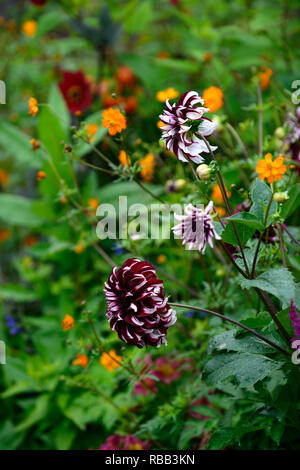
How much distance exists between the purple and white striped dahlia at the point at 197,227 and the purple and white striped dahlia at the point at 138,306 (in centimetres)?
7

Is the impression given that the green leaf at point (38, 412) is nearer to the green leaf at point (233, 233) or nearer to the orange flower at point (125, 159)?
the orange flower at point (125, 159)

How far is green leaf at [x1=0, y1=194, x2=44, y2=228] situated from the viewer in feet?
4.89

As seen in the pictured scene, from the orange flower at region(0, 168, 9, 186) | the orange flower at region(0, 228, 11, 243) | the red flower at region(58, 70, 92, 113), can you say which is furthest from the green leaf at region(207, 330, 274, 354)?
the orange flower at region(0, 168, 9, 186)

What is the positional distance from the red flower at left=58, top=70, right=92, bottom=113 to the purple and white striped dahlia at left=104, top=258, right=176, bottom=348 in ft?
3.92

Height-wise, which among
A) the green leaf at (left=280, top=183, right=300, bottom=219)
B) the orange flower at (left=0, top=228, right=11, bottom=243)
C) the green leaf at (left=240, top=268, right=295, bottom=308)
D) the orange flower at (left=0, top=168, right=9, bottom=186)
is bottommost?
the green leaf at (left=240, top=268, right=295, bottom=308)

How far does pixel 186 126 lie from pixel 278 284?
21 centimetres

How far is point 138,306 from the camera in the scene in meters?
0.56

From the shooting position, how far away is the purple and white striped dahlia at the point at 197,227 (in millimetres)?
520

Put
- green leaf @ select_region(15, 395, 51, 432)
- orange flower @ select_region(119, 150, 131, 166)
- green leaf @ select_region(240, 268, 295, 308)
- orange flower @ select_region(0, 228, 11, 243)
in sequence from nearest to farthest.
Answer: green leaf @ select_region(240, 268, 295, 308) < orange flower @ select_region(119, 150, 131, 166) < green leaf @ select_region(15, 395, 51, 432) < orange flower @ select_region(0, 228, 11, 243)

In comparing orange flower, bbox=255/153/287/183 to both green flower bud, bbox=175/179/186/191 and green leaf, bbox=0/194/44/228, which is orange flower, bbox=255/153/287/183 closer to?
green flower bud, bbox=175/179/186/191

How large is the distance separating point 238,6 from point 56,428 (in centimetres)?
206

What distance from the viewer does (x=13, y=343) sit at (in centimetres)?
149

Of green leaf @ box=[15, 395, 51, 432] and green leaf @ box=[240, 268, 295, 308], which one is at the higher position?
green leaf @ box=[240, 268, 295, 308]
